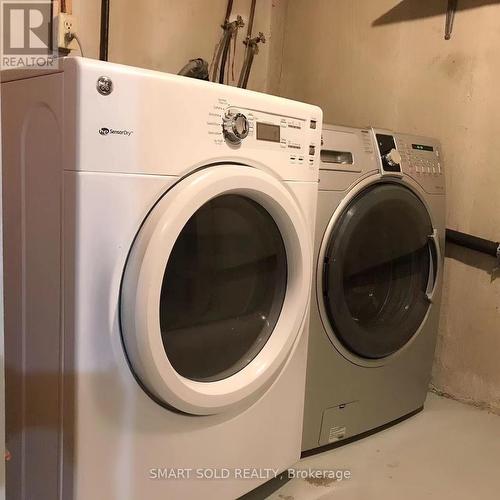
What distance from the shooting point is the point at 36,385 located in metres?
1.04

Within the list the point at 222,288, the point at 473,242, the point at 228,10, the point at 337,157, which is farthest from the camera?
the point at 228,10

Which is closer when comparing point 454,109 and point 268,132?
point 268,132

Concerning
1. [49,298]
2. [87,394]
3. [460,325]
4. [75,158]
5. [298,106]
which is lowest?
[460,325]

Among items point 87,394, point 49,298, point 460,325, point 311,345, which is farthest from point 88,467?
point 460,325

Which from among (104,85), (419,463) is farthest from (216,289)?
(419,463)

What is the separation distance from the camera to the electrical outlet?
1.58m

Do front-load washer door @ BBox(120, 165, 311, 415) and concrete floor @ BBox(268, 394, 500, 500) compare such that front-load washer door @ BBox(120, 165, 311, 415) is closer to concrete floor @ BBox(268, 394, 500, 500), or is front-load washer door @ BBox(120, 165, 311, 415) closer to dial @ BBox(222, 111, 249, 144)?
dial @ BBox(222, 111, 249, 144)

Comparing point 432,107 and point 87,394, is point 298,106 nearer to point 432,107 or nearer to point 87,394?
point 87,394

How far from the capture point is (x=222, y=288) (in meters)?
1.17

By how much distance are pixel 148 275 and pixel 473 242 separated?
1.28 m

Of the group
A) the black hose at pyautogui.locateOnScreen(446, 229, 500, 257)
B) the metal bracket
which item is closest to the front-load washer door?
the black hose at pyautogui.locateOnScreen(446, 229, 500, 257)

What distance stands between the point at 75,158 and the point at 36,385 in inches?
17.4

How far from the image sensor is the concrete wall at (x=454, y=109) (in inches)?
71.5

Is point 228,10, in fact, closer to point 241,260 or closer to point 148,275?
point 241,260
